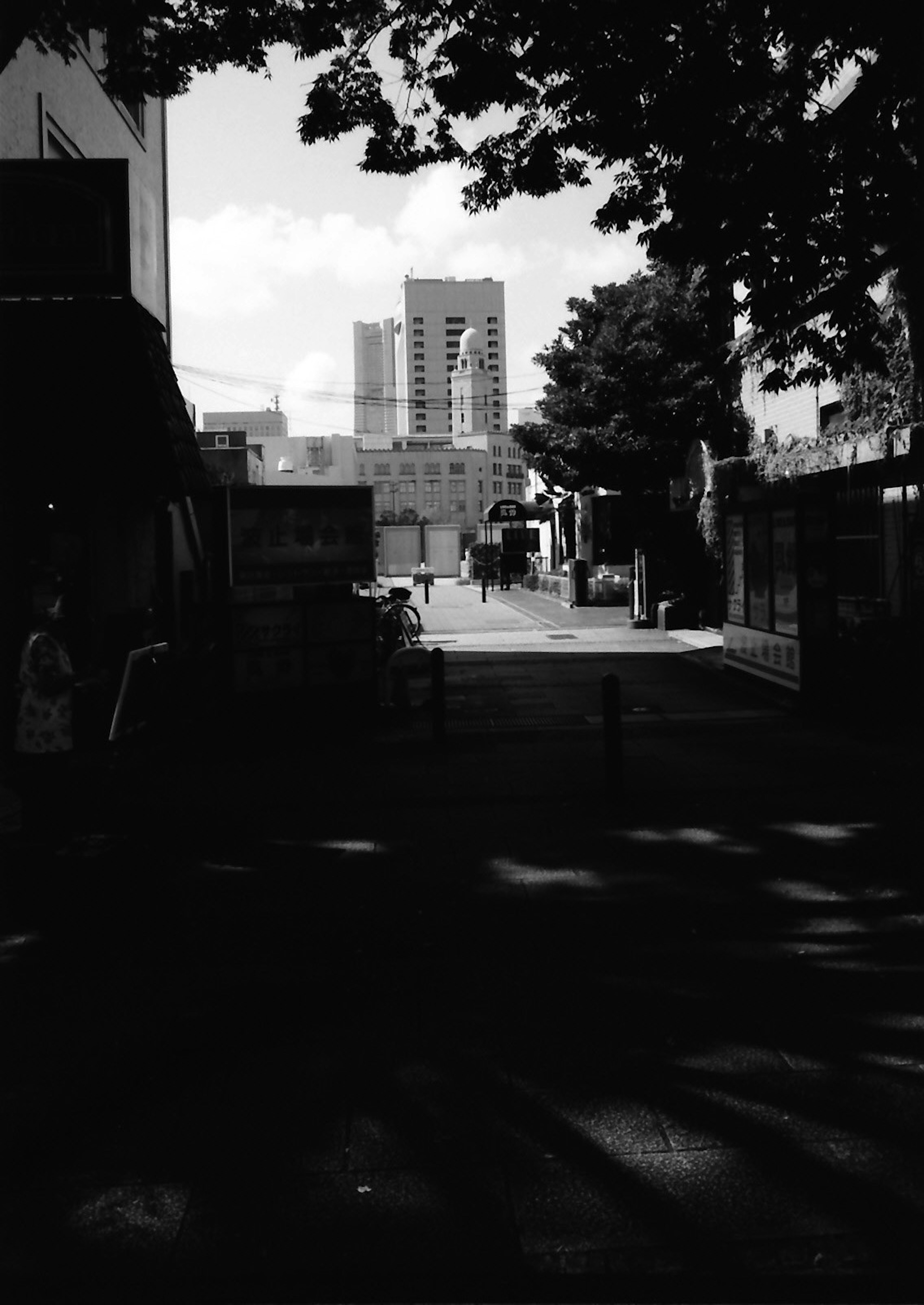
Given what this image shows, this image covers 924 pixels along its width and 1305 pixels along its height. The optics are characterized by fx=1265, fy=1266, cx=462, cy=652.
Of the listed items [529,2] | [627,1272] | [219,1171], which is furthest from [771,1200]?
[529,2]

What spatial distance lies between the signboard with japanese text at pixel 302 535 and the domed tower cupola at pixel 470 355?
504 ft

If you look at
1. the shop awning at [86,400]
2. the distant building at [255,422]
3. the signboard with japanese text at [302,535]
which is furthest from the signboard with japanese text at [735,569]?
the distant building at [255,422]

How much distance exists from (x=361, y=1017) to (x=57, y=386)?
9.14 m

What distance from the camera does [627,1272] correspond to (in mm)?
3402

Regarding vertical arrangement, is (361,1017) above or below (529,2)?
below

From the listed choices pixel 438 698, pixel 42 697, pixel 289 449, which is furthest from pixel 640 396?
pixel 289 449

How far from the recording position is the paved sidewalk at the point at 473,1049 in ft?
11.5

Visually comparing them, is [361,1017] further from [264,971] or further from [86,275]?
[86,275]

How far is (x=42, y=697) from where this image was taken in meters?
8.36

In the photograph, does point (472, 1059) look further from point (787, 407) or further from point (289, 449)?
point (289, 449)

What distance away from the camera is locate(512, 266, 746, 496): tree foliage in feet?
92.5

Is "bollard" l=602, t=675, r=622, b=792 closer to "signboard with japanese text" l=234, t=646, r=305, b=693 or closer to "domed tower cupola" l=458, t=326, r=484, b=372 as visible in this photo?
"signboard with japanese text" l=234, t=646, r=305, b=693

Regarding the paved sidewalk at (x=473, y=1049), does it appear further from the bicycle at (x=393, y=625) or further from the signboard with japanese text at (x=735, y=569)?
the bicycle at (x=393, y=625)

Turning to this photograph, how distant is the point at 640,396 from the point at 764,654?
→ 13891 millimetres
